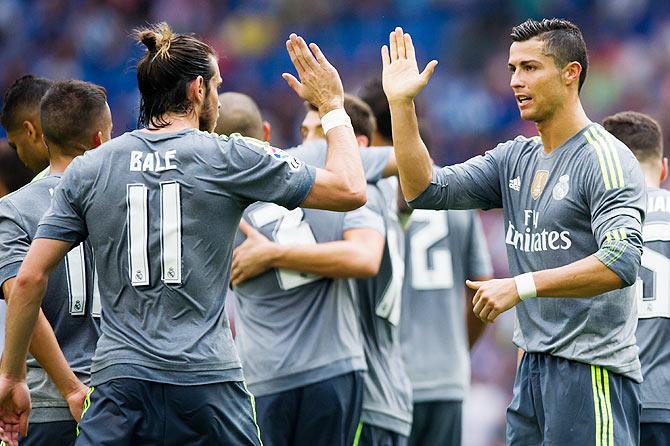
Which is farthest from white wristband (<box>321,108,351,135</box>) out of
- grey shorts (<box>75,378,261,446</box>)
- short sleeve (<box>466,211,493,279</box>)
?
short sleeve (<box>466,211,493,279</box>)

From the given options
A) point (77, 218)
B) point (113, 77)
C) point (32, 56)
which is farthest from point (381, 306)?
point (32, 56)

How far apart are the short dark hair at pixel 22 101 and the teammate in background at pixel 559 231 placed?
1.95 meters

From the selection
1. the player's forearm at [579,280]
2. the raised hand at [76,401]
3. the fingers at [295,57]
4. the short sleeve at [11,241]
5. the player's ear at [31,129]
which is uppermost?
the fingers at [295,57]

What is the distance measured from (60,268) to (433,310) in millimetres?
3663

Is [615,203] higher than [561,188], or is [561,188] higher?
[561,188]

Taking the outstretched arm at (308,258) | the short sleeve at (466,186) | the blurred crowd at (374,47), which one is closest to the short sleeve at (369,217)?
the outstretched arm at (308,258)

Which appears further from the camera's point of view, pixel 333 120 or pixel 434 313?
pixel 434 313

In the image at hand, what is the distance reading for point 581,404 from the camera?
5277 millimetres

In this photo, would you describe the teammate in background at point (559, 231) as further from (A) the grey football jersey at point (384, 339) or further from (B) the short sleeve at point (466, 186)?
(A) the grey football jersey at point (384, 339)

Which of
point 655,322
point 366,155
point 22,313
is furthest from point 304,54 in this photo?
point 655,322

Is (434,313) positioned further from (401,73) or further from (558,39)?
(558,39)

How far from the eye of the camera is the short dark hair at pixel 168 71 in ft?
16.5

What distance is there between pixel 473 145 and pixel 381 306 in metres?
9.00

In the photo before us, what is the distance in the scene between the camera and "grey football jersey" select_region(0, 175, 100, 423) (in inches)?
215
